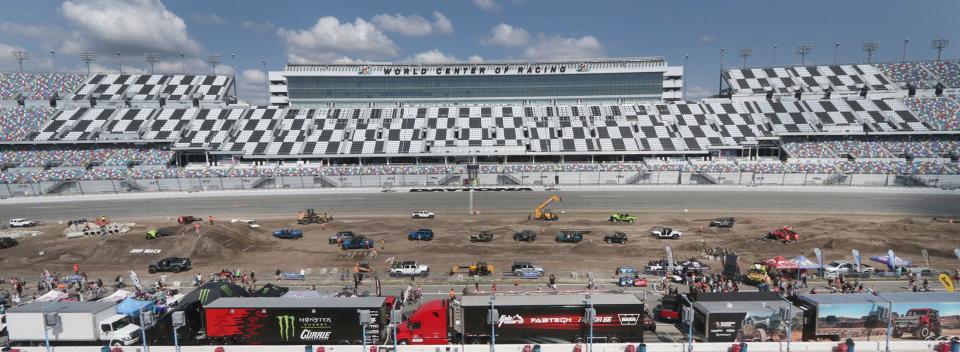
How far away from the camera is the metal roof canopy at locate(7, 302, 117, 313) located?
1881 cm

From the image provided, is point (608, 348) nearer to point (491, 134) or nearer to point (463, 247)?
point (463, 247)

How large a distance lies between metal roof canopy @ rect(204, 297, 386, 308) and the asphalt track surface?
30787 millimetres

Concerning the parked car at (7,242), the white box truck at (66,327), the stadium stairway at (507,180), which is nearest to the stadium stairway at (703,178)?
the stadium stairway at (507,180)

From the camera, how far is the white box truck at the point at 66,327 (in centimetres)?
1855

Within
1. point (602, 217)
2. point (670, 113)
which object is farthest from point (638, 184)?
point (670, 113)

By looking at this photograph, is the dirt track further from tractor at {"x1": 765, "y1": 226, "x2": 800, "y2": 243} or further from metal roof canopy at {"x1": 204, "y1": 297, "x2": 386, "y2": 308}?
metal roof canopy at {"x1": 204, "y1": 297, "x2": 386, "y2": 308}

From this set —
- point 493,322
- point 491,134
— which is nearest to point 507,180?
point 491,134

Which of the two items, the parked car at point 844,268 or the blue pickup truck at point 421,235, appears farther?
the blue pickup truck at point 421,235

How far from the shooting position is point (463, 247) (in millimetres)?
36312

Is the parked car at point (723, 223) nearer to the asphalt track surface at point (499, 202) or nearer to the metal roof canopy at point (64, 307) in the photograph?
the asphalt track surface at point (499, 202)

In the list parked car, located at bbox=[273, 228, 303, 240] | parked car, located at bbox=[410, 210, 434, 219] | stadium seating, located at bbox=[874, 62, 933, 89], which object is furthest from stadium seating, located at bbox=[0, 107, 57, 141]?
stadium seating, located at bbox=[874, 62, 933, 89]

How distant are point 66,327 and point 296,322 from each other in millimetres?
9520

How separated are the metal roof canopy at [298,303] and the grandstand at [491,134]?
155ft

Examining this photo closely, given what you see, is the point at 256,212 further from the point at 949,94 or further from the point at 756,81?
the point at 949,94
